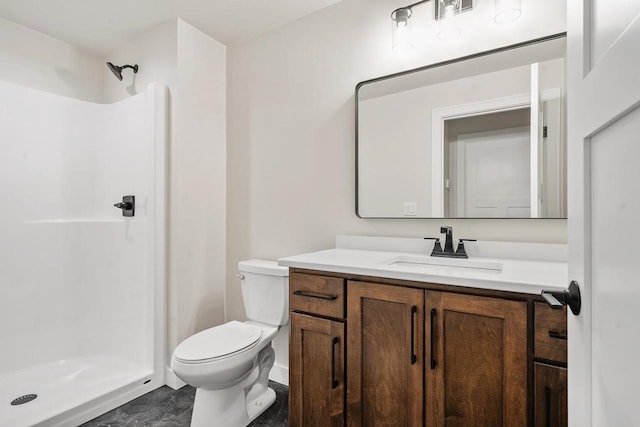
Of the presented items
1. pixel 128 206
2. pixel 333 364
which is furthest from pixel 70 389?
pixel 333 364

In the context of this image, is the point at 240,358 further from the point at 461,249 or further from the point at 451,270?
the point at 461,249

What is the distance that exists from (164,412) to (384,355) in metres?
1.36

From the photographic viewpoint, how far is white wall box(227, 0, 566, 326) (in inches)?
66.4

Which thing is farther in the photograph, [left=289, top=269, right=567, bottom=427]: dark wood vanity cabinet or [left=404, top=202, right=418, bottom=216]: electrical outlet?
[left=404, top=202, right=418, bottom=216]: electrical outlet

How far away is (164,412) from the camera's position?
1.89 meters

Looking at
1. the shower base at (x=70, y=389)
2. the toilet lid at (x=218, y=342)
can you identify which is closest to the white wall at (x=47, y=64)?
the shower base at (x=70, y=389)

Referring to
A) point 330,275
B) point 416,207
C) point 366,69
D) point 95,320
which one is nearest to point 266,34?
point 366,69

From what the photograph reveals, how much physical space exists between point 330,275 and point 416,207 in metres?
0.62

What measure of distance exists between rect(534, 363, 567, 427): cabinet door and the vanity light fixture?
1438 mm

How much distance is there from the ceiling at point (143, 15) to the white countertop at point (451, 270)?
4.95ft

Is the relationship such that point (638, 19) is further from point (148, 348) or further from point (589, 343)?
point (148, 348)

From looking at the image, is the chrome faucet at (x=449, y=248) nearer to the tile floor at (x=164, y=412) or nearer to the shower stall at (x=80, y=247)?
the tile floor at (x=164, y=412)

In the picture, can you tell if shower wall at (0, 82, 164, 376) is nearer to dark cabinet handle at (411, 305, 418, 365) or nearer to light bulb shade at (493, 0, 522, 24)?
dark cabinet handle at (411, 305, 418, 365)


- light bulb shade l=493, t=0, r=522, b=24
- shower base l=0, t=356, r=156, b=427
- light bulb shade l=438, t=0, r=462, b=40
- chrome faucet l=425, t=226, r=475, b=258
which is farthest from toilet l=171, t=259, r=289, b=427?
light bulb shade l=493, t=0, r=522, b=24
